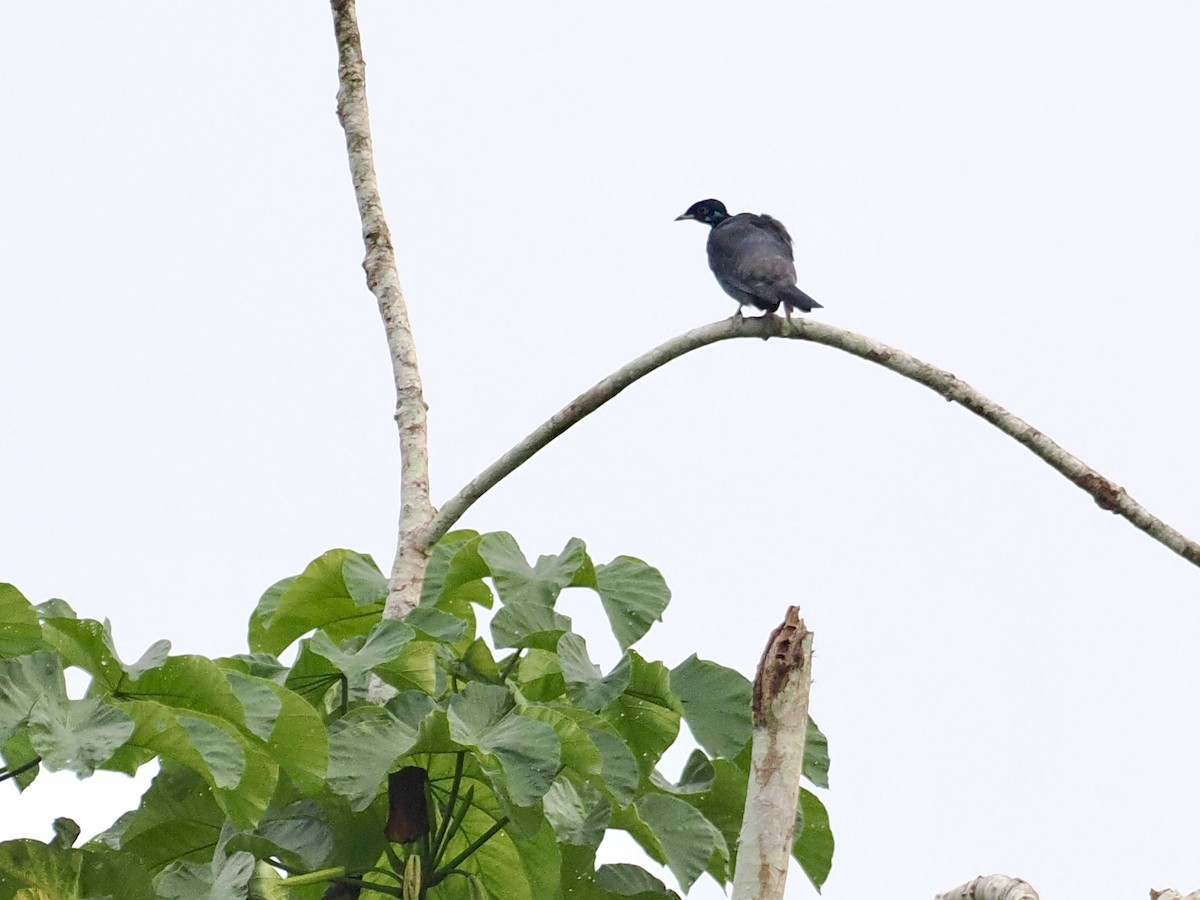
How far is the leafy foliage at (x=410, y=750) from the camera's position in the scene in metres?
3.62

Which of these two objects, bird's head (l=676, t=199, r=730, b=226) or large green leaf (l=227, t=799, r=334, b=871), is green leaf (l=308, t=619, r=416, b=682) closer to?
large green leaf (l=227, t=799, r=334, b=871)

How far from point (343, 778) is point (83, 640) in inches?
28.0

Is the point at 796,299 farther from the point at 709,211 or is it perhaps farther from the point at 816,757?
the point at 709,211

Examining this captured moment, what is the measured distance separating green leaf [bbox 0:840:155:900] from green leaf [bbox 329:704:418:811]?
55 centimetres

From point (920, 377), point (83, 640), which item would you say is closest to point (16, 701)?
point (83, 640)

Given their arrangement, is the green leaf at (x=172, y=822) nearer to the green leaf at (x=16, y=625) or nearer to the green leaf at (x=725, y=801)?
the green leaf at (x=16, y=625)

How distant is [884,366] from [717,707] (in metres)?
1.08

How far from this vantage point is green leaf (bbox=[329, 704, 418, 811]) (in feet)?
12.3

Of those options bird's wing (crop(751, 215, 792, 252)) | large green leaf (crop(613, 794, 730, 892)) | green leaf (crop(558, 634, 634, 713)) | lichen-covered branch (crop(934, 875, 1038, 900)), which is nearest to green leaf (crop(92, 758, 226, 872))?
green leaf (crop(558, 634, 634, 713))

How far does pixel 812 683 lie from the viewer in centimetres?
365

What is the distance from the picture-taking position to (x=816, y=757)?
446cm

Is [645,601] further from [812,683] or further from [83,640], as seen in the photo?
[83,640]

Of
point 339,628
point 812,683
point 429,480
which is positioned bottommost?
point 812,683

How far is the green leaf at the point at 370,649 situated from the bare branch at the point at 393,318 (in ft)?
1.70
